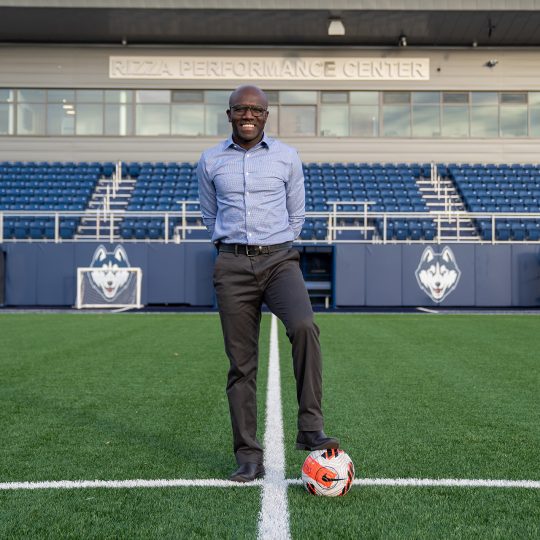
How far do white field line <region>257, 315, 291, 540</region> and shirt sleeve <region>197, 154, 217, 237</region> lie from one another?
54.8 inches

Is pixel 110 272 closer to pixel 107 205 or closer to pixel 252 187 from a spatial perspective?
pixel 107 205

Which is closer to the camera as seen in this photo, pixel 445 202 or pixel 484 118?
pixel 445 202

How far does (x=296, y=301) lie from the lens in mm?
3910

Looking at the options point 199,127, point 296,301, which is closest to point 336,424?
point 296,301

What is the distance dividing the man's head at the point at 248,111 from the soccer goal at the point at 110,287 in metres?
18.0

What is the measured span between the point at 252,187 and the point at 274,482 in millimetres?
1596

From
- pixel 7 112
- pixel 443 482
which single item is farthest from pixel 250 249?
pixel 7 112

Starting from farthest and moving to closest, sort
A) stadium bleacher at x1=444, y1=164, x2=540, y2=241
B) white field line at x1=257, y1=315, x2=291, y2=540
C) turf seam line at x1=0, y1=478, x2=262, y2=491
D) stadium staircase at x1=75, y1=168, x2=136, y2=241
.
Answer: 1. stadium staircase at x1=75, y1=168, x2=136, y2=241
2. stadium bleacher at x1=444, y1=164, x2=540, y2=241
3. turf seam line at x1=0, y1=478, x2=262, y2=491
4. white field line at x1=257, y1=315, x2=291, y2=540

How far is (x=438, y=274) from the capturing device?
72.1 ft

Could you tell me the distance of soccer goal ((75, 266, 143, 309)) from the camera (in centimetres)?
2150

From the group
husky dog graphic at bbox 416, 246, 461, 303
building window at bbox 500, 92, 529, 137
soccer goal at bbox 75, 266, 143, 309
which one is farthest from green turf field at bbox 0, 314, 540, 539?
building window at bbox 500, 92, 529, 137

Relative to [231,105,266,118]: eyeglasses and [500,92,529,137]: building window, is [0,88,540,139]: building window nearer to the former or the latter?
[500,92,529,137]: building window

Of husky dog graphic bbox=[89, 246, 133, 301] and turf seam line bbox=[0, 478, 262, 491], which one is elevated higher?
husky dog graphic bbox=[89, 246, 133, 301]

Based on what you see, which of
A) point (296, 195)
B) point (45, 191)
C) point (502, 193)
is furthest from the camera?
point (502, 193)
